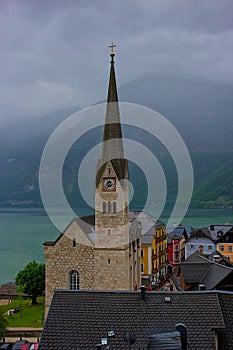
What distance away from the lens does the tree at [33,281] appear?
127ft

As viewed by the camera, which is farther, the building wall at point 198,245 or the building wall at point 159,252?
the building wall at point 198,245

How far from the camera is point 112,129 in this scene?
103ft

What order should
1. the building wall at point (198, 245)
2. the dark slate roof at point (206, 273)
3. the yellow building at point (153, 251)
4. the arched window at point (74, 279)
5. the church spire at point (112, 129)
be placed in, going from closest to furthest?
1. the dark slate roof at point (206, 273)
2. the arched window at point (74, 279)
3. the church spire at point (112, 129)
4. the yellow building at point (153, 251)
5. the building wall at point (198, 245)

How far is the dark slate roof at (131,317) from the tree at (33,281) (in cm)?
2277

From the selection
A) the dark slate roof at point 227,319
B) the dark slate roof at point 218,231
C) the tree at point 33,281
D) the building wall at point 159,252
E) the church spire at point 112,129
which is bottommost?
the dark slate roof at point 227,319

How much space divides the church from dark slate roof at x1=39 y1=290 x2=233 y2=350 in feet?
41.8

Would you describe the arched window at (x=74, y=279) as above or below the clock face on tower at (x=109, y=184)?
below

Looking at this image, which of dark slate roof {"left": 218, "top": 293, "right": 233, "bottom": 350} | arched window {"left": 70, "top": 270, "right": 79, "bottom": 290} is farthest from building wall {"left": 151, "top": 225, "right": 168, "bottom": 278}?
dark slate roof {"left": 218, "top": 293, "right": 233, "bottom": 350}

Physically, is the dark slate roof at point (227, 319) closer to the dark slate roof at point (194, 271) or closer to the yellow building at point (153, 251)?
the dark slate roof at point (194, 271)

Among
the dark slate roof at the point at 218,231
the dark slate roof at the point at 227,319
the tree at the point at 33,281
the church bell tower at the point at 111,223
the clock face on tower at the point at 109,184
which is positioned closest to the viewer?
the dark slate roof at the point at 227,319

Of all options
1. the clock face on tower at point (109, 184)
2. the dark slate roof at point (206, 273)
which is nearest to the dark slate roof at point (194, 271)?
the dark slate roof at point (206, 273)

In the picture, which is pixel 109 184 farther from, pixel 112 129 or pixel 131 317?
pixel 131 317

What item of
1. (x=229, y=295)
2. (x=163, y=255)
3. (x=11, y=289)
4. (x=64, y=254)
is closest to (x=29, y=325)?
(x=64, y=254)

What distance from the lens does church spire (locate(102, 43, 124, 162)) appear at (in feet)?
101
